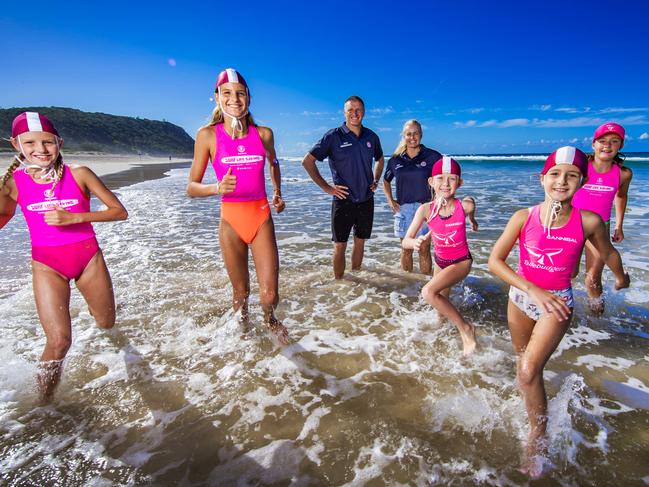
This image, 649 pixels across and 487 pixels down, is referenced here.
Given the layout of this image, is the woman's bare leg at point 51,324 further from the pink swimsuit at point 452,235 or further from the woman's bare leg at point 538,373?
the pink swimsuit at point 452,235

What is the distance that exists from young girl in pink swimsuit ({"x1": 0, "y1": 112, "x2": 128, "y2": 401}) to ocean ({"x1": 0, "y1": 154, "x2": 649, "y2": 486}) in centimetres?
69

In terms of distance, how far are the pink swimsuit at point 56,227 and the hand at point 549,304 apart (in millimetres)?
4092

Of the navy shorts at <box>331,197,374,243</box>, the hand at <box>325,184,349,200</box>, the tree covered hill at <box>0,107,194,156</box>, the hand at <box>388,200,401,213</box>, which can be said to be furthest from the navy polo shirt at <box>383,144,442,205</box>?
the tree covered hill at <box>0,107,194,156</box>

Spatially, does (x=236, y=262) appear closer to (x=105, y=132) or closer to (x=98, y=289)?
(x=98, y=289)

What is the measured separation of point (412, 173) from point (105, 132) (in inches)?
3926

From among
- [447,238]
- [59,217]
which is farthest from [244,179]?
[447,238]

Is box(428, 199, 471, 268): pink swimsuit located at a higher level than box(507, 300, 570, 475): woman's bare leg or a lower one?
higher

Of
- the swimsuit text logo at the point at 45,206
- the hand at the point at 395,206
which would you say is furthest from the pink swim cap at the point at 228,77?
the hand at the point at 395,206

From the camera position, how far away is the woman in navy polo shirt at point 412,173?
642 centimetres

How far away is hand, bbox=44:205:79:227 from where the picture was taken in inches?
129

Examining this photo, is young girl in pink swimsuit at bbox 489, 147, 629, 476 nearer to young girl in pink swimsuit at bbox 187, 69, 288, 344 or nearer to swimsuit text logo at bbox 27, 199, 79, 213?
young girl in pink swimsuit at bbox 187, 69, 288, 344

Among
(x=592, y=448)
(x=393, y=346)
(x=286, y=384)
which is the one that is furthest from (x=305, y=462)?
(x=592, y=448)

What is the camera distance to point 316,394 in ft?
11.4

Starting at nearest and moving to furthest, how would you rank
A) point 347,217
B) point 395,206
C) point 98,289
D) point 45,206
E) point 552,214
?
point 552,214
point 45,206
point 98,289
point 347,217
point 395,206
